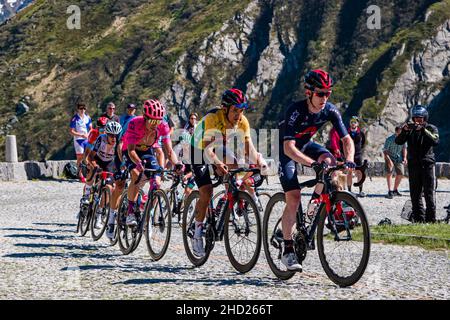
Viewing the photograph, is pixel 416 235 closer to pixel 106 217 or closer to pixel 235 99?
pixel 235 99

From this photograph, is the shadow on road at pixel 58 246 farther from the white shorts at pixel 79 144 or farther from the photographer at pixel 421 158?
the white shorts at pixel 79 144

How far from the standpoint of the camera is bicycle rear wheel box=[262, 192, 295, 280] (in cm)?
802

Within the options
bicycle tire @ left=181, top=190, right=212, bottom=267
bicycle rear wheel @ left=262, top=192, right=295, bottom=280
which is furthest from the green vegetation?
bicycle tire @ left=181, top=190, right=212, bottom=267

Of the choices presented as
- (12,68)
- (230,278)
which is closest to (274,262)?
(230,278)

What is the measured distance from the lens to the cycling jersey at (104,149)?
12.7 metres

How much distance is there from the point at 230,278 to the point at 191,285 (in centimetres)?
54

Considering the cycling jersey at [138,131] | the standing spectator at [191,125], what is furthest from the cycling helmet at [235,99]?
the standing spectator at [191,125]

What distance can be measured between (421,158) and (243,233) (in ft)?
18.4

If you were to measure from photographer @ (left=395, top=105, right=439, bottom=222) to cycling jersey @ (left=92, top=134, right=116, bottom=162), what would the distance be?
182 inches

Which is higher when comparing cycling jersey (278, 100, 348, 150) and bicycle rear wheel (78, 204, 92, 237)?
cycling jersey (278, 100, 348, 150)

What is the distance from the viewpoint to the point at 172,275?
8.41 meters

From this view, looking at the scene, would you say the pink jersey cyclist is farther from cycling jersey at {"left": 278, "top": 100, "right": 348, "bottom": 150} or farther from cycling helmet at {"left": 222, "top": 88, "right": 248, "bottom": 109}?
cycling jersey at {"left": 278, "top": 100, "right": 348, "bottom": 150}

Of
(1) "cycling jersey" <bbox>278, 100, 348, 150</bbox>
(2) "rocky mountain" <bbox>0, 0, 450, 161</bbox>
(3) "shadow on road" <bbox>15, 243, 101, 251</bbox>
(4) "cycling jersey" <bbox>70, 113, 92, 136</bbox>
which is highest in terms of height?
(2) "rocky mountain" <bbox>0, 0, 450, 161</bbox>
